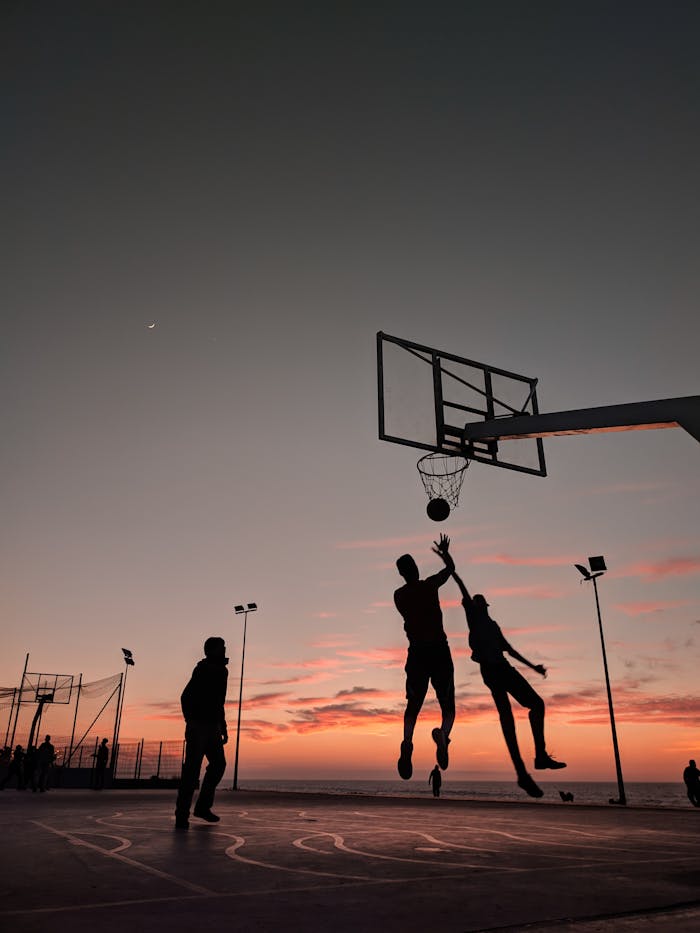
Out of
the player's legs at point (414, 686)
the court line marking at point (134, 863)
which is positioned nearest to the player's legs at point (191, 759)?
the court line marking at point (134, 863)

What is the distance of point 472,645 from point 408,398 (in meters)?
4.39

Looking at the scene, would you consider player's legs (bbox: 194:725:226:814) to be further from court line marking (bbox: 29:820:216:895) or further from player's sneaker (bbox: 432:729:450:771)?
player's sneaker (bbox: 432:729:450:771)

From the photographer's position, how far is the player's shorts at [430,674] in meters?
5.67

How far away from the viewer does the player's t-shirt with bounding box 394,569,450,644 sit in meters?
5.76

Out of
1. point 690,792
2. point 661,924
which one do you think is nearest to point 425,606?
point 661,924

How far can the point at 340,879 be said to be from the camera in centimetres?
656

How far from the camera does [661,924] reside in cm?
481

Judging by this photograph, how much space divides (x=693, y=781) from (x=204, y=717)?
70.1 ft

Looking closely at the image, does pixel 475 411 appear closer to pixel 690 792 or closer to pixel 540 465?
pixel 540 465

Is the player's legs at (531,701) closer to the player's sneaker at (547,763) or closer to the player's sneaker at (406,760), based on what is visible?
the player's sneaker at (547,763)

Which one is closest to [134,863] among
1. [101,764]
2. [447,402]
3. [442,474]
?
[442,474]

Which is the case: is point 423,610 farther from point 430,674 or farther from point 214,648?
point 214,648

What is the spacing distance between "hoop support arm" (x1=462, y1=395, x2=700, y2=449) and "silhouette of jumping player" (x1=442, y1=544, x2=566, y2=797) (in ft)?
14.5

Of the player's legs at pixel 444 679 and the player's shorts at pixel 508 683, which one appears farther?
the player's legs at pixel 444 679
